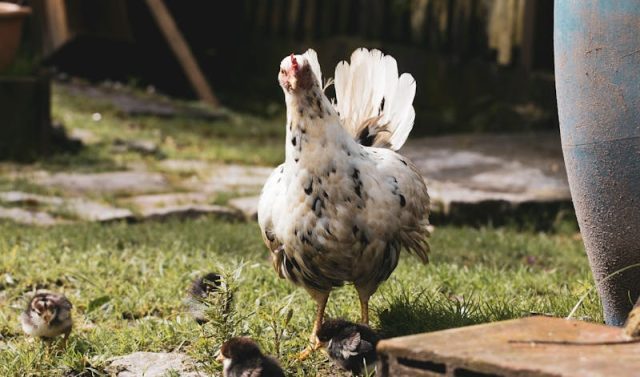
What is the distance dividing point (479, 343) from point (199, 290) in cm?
181

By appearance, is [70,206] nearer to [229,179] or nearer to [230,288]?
[229,179]

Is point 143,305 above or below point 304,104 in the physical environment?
below

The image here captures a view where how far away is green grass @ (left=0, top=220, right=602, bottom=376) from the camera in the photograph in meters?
4.30

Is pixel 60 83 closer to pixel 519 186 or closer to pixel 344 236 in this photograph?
pixel 519 186

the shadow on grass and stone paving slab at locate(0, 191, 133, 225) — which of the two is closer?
the shadow on grass

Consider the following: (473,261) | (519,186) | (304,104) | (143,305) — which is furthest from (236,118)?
(304,104)

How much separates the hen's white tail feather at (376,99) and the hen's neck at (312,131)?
0.69 meters

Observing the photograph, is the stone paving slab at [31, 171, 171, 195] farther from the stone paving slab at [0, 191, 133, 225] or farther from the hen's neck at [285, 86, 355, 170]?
the hen's neck at [285, 86, 355, 170]

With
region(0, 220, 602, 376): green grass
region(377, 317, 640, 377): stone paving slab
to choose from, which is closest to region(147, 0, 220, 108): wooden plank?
region(0, 220, 602, 376): green grass

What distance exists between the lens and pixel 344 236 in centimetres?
417

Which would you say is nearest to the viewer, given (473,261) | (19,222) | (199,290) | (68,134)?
(199,290)

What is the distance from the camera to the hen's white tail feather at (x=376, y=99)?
4961 millimetres

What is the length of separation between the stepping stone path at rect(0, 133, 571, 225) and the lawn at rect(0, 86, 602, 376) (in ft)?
0.76

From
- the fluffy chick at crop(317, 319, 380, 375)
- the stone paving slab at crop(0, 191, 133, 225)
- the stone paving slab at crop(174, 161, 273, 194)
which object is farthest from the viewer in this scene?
the stone paving slab at crop(174, 161, 273, 194)
